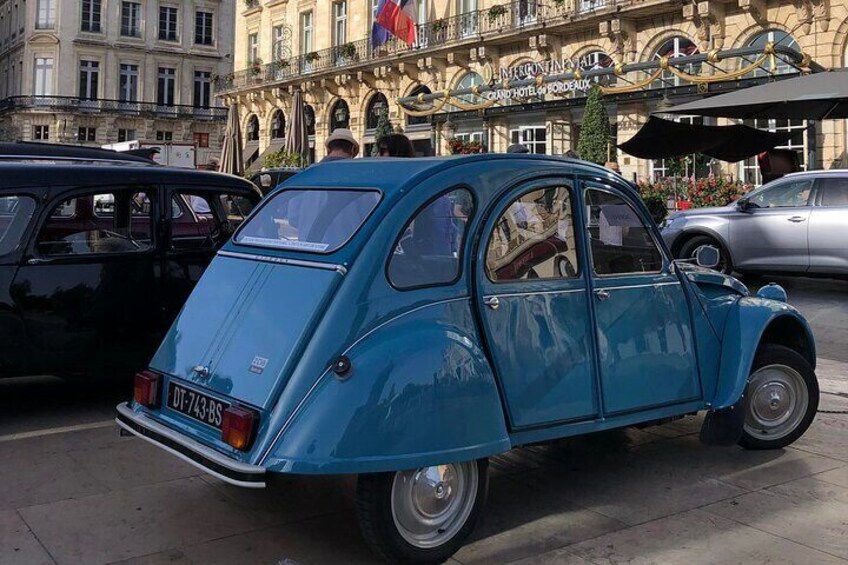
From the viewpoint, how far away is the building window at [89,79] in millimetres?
59688

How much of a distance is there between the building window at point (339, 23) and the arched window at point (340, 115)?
277 cm

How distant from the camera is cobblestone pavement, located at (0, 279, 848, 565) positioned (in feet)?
12.2

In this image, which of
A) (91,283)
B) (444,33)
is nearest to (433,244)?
(91,283)

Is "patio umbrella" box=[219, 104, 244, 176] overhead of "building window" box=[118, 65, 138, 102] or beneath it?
beneath

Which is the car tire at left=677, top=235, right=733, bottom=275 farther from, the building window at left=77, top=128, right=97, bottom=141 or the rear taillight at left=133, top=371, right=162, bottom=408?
the building window at left=77, top=128, right=97, bottom=141

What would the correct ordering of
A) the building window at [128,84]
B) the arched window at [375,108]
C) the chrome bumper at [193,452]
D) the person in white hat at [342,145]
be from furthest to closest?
the building window at [128,84] → the arched window at [375,108] → the person in white hat at [342,145] → the chrome bumper at [193,452]

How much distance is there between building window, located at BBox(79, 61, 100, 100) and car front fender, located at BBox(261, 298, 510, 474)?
6272 cm

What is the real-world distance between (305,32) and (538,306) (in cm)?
3776

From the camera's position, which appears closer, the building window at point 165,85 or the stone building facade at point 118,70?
the stone building facade at point 118,70

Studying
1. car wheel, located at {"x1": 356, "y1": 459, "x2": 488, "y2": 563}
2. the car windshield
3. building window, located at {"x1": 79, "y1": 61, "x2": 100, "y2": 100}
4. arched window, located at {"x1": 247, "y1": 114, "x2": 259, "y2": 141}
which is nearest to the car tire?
the car windshield

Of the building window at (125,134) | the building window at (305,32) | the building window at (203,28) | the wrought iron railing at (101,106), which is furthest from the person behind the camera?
the building window at (203,28)

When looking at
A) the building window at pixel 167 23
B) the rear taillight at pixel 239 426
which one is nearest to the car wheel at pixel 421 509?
the rear taillight at pixel 239 426

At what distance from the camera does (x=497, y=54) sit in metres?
28.6

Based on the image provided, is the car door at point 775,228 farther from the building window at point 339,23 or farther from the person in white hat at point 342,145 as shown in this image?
the building window at point 339,23
